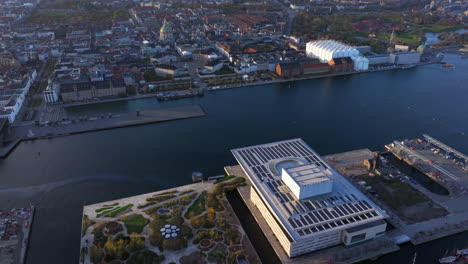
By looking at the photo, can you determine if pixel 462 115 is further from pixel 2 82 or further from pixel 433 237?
pixel 2 82

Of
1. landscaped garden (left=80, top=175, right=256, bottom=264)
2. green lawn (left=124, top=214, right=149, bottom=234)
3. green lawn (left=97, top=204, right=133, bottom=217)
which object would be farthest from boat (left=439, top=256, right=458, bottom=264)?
green lawn (left=97, top=204, right=133, bottom=217)

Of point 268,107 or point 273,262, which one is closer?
point 273,262

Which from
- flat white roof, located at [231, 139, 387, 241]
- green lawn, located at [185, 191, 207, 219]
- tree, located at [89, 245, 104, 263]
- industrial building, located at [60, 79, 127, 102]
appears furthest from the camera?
industrial building, located at [60, 79, 127, 102]

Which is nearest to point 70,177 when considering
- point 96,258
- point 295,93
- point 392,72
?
point 96,258

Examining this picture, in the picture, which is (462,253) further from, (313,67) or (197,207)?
(313,67)

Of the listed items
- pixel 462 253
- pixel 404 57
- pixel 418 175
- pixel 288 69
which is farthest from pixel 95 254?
pixel 404 57

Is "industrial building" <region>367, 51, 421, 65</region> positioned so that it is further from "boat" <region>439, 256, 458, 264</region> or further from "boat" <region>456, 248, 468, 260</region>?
"boat" <region>439, 256, 458, 264</region>
